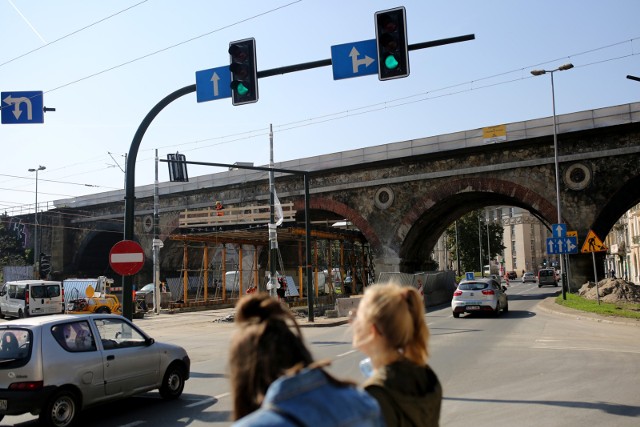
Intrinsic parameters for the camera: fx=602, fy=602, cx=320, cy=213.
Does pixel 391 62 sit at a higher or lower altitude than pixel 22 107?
lower

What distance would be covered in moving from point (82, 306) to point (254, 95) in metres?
21.5

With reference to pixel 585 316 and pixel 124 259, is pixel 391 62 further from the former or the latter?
pixel 585 316

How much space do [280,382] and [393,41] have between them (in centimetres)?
889

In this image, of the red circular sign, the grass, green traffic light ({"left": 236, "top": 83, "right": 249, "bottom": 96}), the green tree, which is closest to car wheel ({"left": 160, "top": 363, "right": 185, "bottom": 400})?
the red circular sign

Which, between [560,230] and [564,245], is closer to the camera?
[564,245]

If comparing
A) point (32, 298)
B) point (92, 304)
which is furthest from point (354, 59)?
point (32, 298)

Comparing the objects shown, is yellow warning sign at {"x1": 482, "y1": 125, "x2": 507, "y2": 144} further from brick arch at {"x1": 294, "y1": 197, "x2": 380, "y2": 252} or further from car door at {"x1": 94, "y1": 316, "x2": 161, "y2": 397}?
car door at {"x1": 94, "y1": 316, "x2": 161, "y2": 397}

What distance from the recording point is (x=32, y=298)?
2872 cm

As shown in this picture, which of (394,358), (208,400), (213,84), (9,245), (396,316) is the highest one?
(213,84)

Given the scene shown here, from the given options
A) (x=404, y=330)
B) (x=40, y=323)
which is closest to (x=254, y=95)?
(x=40, y=323)

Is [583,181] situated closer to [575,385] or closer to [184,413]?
[575,385]

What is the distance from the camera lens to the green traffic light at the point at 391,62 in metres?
9.96

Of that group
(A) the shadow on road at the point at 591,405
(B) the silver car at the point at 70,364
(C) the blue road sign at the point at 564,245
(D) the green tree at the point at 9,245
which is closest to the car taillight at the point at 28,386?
(B) the silver car at the point at 70,364

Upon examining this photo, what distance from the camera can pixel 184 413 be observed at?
8273 millimetres
